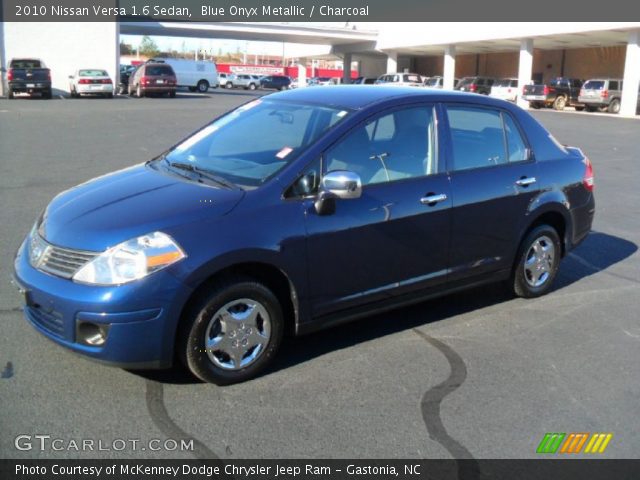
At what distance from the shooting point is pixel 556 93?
39.0m

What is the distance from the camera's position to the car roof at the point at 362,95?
4605 millimetres

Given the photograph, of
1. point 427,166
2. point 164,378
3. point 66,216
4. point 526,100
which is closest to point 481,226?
point 427,166

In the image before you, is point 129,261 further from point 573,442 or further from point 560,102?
point 560,102

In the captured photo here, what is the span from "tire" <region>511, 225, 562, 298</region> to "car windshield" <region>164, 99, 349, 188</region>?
210cm

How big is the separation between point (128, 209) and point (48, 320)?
775 millimetres

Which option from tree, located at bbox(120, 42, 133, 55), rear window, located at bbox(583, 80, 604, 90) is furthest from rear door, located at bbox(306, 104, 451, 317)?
tree, located at bbox(120, 42, 133, 55)

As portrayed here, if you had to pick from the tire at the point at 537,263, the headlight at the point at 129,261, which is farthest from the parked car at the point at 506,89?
the headlight at the point at 129,261

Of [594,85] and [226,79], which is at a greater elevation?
[226,79]

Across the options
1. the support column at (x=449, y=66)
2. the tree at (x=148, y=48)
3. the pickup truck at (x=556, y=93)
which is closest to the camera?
the pickup truck at (x=556, y=93)

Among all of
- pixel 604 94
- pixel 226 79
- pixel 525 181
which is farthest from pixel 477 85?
pixel 525 181

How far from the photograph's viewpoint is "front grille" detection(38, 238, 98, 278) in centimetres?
353

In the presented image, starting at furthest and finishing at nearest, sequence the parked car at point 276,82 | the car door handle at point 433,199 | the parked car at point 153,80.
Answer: the parked car at point 276,82, the parked car at point 153,80, the car door handle at point 433,199

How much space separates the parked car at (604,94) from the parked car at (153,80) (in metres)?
24.0

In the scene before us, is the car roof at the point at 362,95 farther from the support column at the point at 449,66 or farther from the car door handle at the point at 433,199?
the support column at the point at 449,66
